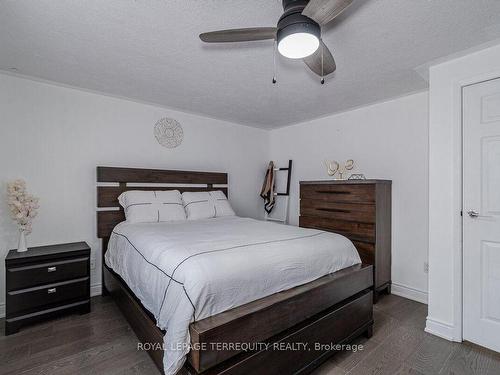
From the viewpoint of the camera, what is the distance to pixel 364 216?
284cm

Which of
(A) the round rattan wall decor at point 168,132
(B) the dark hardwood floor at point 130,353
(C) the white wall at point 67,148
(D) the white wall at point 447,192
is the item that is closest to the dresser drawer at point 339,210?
(D) the white wall at point 447,192

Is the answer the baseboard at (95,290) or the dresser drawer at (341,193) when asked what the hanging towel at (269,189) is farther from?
the baseboard at (95,290)

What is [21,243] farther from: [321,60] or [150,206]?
[321,60]

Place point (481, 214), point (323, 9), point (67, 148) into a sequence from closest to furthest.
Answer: point (323, 9) → point (481, 214) → point (67, 148)

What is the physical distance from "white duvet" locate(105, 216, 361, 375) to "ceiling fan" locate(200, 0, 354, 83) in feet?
4.00

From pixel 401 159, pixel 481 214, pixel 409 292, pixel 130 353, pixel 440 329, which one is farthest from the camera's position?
pixel 401 159

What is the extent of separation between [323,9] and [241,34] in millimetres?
461

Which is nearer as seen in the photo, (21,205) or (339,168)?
(21,205)

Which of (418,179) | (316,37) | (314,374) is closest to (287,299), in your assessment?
(314,374)

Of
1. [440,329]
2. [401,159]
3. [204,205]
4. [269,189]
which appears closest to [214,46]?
[204,205]

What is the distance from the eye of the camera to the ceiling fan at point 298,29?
1.20 metres

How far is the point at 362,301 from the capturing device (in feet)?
6.57

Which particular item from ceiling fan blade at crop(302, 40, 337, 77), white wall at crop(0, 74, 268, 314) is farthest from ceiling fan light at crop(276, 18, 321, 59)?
white wall at crop(0, 74, 268, 314)

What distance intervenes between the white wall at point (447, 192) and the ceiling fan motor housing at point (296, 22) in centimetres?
153
